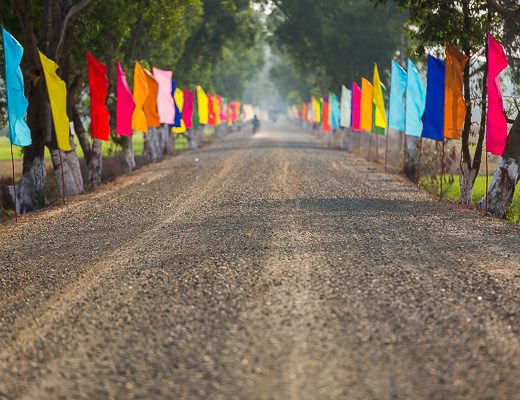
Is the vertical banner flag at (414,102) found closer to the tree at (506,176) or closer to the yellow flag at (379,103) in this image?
→ the yellow flag at (379,103)

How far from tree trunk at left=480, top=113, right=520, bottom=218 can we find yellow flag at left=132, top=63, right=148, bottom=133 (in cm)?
999

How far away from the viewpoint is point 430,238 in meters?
9.87

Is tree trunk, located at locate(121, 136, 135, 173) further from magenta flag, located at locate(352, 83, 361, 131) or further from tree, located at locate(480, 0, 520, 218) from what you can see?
tree, located at locate(480, 0, 520, 218)

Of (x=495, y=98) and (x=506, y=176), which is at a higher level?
(x=495, y=98)

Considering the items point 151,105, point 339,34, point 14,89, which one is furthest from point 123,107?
point 339,34

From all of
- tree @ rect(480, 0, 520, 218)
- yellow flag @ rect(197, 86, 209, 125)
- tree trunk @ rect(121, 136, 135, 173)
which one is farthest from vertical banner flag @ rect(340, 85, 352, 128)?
tree @ rect(480, 0, 520, 218)

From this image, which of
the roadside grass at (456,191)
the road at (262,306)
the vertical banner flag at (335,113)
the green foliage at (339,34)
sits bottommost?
the roadside grass at (456,191)

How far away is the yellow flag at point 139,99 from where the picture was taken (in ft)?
66.5

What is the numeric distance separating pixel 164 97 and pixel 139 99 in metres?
4.25

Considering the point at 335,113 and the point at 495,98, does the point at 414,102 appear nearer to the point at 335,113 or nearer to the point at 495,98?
the point at 495,98

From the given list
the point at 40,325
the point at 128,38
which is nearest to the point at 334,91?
the point at 128,38

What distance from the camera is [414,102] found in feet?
60.2

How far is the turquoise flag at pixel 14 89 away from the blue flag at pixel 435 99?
318 inches

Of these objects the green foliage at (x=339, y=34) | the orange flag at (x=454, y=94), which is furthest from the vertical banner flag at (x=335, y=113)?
the orange flag at (x=454, y=94)
